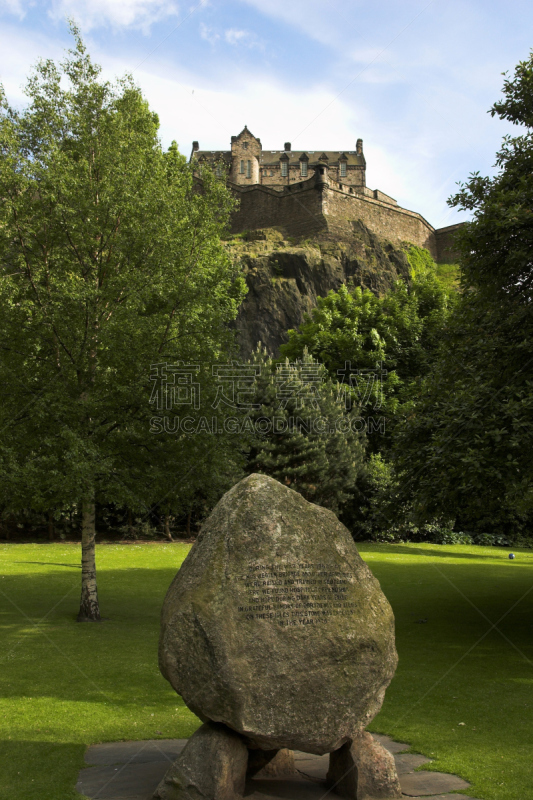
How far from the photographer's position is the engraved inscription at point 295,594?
255 inches

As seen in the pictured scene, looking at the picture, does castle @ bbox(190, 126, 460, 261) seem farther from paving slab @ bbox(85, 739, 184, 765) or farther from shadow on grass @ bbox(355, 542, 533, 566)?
paving slab @ bbox(85, 739, 184, 765)

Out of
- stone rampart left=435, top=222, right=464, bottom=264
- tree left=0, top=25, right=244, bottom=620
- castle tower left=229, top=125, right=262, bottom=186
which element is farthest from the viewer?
castle tower left=229, top=125, right=262, bottom=186

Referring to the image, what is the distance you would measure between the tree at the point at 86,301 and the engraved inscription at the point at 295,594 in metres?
8.38

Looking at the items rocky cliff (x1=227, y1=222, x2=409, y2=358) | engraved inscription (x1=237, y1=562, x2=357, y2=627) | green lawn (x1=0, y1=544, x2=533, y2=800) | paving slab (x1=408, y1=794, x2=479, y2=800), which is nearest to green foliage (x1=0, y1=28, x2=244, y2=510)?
green lawn (x1=0, y1=544, x2=533, y2=800)

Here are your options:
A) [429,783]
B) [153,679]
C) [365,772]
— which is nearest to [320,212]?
[153,679]

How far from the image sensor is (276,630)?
6.44m

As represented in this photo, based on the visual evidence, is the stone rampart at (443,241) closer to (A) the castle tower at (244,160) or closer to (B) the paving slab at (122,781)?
(A) the castle tower at (244,160)

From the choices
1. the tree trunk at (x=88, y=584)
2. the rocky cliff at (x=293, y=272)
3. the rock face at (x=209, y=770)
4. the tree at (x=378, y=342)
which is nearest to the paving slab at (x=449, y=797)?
the rock face at (x=209, y=770)

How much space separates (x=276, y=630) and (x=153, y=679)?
6.05m

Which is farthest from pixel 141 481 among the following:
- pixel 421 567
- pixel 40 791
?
pixel 421 567

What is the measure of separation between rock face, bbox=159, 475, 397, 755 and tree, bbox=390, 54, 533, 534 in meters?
6.22

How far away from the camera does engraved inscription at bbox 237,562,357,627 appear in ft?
21.3

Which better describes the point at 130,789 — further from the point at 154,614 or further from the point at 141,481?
the point at 154,614

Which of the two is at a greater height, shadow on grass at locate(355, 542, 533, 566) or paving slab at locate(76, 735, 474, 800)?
paving slab at locate(76, 735, 474, 800)
